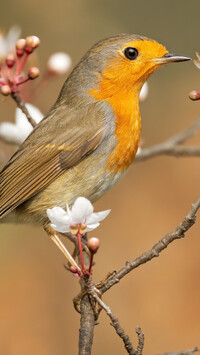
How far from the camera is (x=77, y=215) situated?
103 inches

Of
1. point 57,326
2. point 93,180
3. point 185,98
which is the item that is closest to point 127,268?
point 93,180

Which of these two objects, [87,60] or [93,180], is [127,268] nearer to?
[93,180]

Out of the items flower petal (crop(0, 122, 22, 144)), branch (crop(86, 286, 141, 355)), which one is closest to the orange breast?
flower petal (crop(0, 122, 22, 144))

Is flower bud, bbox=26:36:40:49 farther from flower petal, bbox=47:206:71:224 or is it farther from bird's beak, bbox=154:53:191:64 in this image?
flower petal, bbox=47:206:71:224

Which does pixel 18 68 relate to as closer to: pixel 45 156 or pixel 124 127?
pixel 45 156

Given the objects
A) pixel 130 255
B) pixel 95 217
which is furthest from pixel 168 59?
pixel 130 255

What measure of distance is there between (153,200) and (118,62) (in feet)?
6.67

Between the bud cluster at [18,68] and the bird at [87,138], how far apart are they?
1.09ft

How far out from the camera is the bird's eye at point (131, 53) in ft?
11.8

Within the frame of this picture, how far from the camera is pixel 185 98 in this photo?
622 centimetres

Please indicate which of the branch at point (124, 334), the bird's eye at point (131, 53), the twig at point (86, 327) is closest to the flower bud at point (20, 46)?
the bird's eye at point (131, 53)

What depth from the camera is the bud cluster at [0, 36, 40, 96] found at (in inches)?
132

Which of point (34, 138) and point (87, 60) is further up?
point (87, 60)

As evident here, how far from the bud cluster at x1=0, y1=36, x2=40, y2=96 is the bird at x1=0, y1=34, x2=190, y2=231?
0.33m
